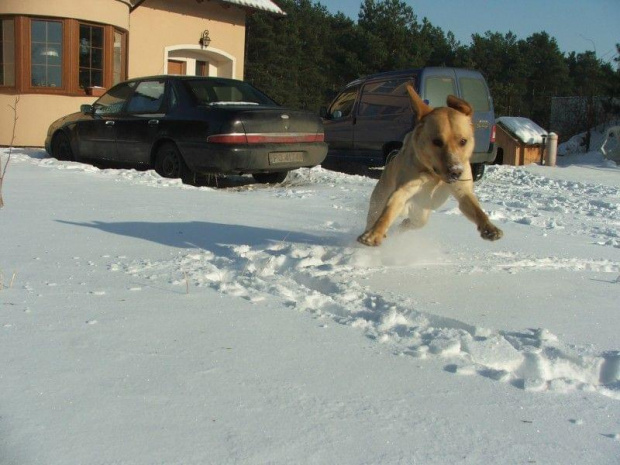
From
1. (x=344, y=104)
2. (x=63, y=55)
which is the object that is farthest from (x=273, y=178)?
(x=63, y=55)

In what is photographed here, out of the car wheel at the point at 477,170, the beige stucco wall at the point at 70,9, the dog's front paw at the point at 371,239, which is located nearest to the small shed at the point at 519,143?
the car wheel at the point at 477,170

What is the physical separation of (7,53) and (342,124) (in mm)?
7042

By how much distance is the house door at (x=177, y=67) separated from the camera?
54.4ft

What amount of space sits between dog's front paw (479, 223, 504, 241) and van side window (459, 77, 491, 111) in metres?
7.14

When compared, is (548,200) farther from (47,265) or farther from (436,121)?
(47,265)

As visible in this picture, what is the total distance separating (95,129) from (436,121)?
22.2 ft

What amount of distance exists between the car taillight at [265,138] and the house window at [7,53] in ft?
24.5

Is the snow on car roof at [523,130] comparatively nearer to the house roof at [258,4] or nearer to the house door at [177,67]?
the house roof at [258,4]

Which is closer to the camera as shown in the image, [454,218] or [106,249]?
[106,249]

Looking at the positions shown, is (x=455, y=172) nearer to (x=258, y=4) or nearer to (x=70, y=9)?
(x=70, y=9)

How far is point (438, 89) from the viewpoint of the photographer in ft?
34.2

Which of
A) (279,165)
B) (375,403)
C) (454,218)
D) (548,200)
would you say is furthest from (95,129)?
(375,403)

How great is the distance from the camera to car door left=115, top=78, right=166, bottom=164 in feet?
28.7

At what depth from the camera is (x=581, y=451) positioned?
1.95 m
